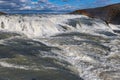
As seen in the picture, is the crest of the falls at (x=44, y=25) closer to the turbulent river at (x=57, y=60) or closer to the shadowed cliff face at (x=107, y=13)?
the turbulent river at (x=57, y=60)

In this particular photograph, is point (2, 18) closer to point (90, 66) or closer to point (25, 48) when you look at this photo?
point (25, 48)

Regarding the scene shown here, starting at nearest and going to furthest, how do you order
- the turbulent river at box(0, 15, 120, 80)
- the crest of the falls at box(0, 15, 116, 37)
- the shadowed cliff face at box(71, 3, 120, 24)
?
the turbulent river at box(0, 15, 120, 80), the crest of the falls at box(0, 15, 116, 37), the shadowed cliff face at box(71, 3, 120, 24)

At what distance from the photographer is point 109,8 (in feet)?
120

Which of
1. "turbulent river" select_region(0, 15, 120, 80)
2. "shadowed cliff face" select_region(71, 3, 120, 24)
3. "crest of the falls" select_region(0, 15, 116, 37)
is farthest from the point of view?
"shadowed cliff face" select_region(71, 3, 120, 24)

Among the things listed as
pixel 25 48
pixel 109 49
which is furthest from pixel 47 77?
pixel 109 49

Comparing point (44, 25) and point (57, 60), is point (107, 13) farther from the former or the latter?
point (57, 60)

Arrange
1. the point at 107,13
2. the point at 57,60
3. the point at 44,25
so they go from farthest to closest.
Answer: the point at 107,13 < the point at 44,25 < the point at 57,60

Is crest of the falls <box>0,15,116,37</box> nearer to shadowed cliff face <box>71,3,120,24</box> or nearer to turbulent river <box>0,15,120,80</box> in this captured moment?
turbulent river <box>0,15,120,80</box>

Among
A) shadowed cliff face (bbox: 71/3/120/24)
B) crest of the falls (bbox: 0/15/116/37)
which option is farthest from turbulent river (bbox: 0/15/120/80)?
shadowed cliff face (bbox: 71/3/120/24)

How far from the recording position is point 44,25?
2370cm

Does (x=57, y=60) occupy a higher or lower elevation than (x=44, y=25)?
higher

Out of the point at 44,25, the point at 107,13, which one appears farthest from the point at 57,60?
the point at 107,13

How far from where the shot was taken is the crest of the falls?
856 inches

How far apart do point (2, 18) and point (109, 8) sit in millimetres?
16654
